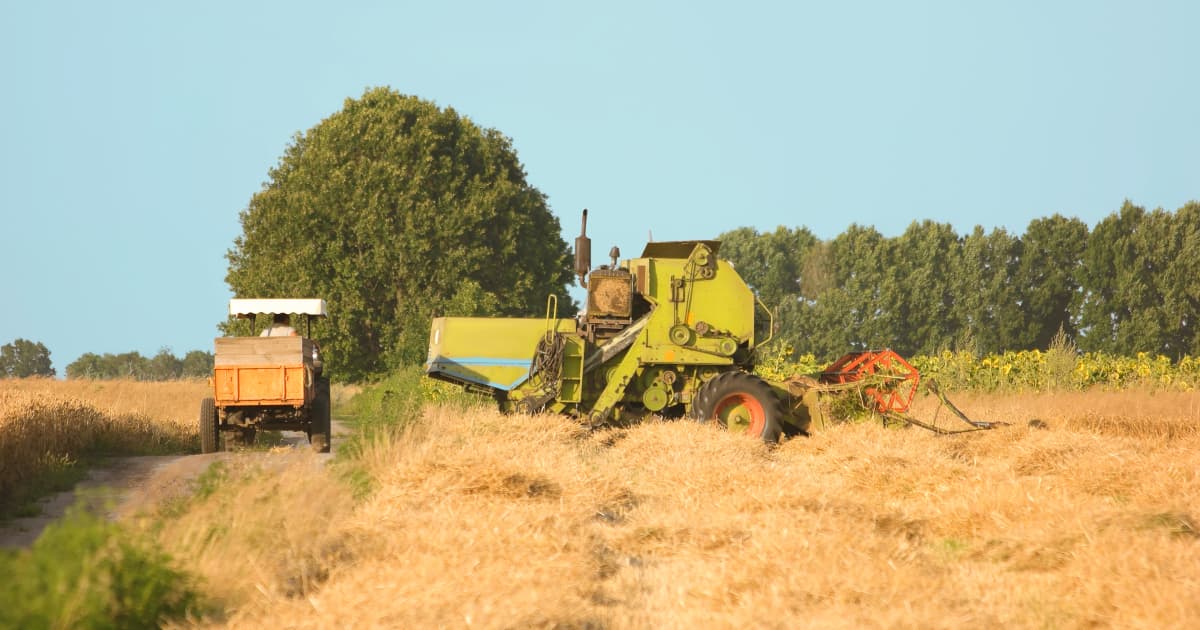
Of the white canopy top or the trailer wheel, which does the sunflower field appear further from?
the trailer wheel

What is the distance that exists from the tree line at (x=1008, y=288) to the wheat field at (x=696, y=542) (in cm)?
4607

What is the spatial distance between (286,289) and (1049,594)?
33320mm

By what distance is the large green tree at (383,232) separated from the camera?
126ft

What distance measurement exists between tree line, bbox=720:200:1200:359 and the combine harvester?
4163cm

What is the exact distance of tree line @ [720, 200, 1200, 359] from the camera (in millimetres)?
55094

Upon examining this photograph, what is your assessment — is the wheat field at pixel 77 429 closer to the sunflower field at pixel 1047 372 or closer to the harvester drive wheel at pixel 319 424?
the harvester drive wheel at pixel 319 424

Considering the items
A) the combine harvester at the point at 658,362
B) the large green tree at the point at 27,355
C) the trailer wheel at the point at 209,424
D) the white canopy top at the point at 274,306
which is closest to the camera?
the combine harvester at the point at 658,362

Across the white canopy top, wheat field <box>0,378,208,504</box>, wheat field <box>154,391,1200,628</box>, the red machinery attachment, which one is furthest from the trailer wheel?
the red machinery attachment

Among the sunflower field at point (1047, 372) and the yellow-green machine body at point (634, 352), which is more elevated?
the yellow-green machine body at point (634, 352)

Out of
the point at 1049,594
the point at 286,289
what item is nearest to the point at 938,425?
the point at 1049,594

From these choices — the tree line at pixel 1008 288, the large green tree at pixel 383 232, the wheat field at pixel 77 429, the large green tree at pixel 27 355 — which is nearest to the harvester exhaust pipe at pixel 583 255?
the wheat field at pixel 77 429

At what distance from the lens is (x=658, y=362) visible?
1711 centimetres

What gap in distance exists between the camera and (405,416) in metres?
15.1

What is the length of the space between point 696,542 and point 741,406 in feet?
26.7
